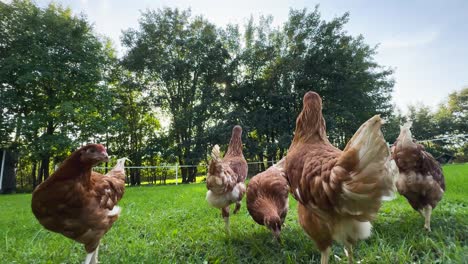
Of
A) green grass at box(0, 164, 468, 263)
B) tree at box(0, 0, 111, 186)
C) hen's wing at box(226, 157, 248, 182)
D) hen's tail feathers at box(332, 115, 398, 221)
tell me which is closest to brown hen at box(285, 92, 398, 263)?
hen's tail feathers at box(332, 115, 398, 221)

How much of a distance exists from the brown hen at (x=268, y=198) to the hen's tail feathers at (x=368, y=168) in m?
1.43

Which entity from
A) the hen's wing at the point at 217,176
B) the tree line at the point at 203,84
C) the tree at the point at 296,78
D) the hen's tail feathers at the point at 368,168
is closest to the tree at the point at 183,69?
the tree line at the point at 203,84

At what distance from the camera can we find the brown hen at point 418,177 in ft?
9.91

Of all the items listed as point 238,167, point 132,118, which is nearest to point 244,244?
point 238,167

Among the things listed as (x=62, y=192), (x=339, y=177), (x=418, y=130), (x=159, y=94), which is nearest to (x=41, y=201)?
(x=62, y=192)

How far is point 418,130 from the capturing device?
32.0 metres

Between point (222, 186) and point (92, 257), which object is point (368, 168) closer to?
point (222, 186)

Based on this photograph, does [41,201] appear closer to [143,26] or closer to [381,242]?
[381,242]

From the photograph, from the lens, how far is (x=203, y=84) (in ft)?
69.8

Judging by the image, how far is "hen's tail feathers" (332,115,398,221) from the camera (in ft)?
4.87

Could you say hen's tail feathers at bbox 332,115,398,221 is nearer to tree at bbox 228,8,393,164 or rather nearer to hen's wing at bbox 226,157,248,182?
hen's wing at bbox 226,157,248,182

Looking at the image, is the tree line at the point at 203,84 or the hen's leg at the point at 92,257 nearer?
the hen's leg at the point at 92,257

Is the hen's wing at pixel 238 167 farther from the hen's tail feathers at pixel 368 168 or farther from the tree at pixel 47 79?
the tree at pixel 47 79

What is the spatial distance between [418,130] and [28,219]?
38.7 m
